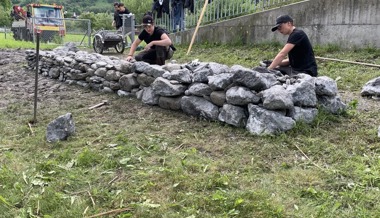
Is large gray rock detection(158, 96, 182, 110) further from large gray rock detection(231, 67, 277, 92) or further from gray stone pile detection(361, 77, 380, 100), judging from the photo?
gray stone pile detection(361, 77, 380, 100)

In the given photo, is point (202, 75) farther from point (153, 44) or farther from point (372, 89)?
point (372, 89)

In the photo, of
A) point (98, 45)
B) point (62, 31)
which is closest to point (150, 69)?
point (98, 45)

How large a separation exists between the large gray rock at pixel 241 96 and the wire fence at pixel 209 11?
5695mm

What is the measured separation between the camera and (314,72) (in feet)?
Result: 16.8

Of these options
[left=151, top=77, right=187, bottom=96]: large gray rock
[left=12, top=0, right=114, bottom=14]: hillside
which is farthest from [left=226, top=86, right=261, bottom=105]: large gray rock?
[left=12, top=0, right=114, bottom=14]: hillside

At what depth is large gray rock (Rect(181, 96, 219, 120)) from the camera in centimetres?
455

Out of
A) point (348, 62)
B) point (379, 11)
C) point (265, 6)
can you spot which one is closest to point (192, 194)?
point (348, 62)

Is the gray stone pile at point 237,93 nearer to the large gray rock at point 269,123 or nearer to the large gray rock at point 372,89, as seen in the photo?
the large gray rock at point 269,123

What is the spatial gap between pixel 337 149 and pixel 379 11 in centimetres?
480

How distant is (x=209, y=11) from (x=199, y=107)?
24.7 ft

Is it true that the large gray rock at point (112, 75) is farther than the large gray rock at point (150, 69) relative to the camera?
Yes

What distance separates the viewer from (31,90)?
7.12 m

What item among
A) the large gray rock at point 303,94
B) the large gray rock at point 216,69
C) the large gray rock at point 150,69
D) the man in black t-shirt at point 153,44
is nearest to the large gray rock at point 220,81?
the large gray rock at point 216,69

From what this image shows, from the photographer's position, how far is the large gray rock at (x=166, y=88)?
16.3ft
